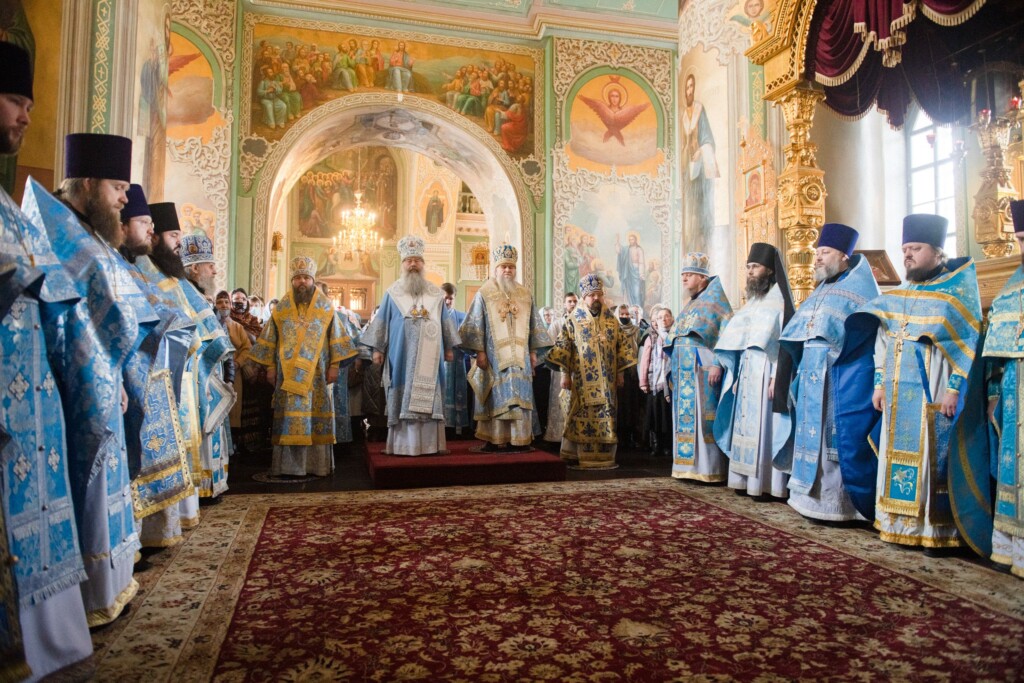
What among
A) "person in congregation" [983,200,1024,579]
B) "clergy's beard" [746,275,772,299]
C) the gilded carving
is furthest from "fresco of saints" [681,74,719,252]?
"person in congregation" [983,200,1024,579]

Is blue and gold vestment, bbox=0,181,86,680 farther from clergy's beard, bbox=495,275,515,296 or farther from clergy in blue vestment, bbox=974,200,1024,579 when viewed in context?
clergy's beard, bbox=495,275,515,296

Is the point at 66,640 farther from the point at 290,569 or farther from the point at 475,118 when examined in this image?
the point at 475,118

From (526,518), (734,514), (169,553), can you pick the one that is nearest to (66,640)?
(169,553)

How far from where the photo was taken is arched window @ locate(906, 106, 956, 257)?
9.54 meters

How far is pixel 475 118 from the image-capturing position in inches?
535

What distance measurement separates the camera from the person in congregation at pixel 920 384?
3.78m

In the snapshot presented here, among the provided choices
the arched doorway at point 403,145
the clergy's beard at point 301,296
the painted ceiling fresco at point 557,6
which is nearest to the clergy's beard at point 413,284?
the clergy's beard at point 301,296

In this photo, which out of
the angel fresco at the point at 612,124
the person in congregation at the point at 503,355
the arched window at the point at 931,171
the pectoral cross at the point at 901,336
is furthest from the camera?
the angel fresco at the point at 612,124

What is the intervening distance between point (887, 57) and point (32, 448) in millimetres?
6360

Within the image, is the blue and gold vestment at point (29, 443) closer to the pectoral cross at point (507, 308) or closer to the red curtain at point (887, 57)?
the pectoral cross at point (507, 308)

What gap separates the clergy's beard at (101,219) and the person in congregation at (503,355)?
397cm

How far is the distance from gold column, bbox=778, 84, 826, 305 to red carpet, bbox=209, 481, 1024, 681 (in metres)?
2.60

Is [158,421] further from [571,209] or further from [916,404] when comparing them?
[571,209]

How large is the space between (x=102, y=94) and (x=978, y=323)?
259 inches
